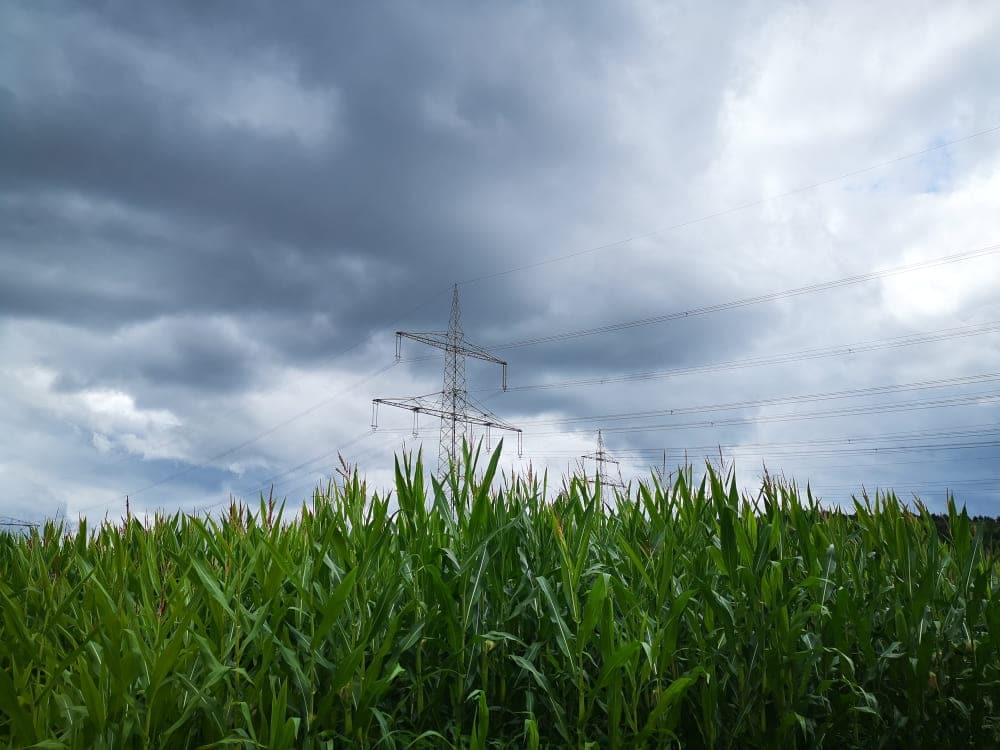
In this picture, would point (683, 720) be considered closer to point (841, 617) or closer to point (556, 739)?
point (556, 739)

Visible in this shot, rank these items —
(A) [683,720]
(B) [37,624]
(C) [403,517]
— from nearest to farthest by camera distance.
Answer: (A) [683,720] → (C) [403,517] → (B) [37,624]

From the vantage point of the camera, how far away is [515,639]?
2.83m

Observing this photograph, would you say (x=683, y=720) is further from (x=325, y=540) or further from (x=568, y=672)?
(x=325, y=540)

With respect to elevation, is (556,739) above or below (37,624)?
below

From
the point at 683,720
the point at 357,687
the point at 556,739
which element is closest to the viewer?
the point at 357,687

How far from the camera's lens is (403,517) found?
3.45m

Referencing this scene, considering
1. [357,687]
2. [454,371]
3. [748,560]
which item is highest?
[454,371]

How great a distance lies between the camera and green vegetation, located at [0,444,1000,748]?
2.65 meters

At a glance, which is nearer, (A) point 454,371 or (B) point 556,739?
(B) point 556,739

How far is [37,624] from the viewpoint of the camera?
3717mm

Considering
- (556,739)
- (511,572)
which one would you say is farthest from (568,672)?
(511,572)

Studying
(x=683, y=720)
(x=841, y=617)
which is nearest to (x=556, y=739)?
(x=683, y=720)

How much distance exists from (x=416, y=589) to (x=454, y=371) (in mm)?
26883

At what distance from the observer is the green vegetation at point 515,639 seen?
8.69 feet
